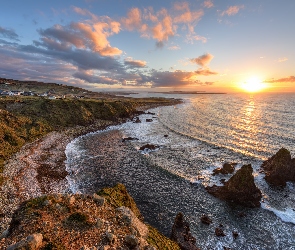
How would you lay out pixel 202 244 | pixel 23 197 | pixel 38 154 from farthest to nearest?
pixel 38 154 < pixel 23 197 < pixel 202 244

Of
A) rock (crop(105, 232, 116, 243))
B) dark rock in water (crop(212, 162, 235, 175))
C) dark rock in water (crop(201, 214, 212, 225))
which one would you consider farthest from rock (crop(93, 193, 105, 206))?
dark rock in water (crop(212, 162, 235, 175))

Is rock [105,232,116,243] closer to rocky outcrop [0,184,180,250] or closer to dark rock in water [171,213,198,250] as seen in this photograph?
rocky outcrop [0,184,180,250]

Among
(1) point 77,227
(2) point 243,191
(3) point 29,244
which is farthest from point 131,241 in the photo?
(2) point 243,191

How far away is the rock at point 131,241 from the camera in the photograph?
1359 cm

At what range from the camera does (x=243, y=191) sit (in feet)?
92.4

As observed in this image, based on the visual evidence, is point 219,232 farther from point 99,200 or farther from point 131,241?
point 99,200

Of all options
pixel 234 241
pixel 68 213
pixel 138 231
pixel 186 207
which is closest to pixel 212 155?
pixel 186 207

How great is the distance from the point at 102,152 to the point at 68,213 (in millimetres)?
31530

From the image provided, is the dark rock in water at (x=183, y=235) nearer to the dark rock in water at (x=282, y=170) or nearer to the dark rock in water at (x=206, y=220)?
the dark rock in water at (x=206, y=220)

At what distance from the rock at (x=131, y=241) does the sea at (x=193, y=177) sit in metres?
10.4

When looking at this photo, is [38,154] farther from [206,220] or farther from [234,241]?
[234,241]

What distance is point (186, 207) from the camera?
88.3ft

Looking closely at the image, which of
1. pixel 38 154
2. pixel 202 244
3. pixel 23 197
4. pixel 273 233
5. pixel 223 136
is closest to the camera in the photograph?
pixel 202 244

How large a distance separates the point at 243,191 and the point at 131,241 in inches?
825
